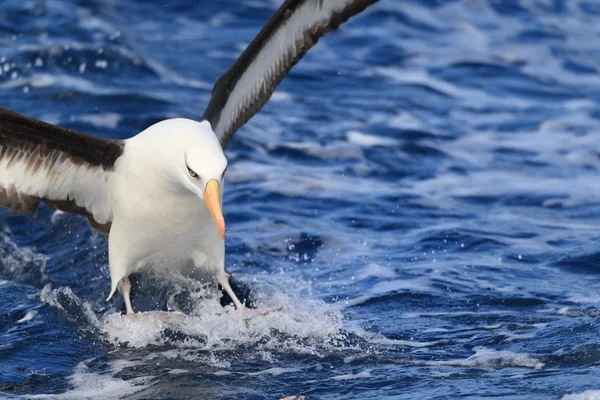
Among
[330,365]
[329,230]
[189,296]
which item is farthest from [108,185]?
[329,230]

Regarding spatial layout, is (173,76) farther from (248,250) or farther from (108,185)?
(108,185)

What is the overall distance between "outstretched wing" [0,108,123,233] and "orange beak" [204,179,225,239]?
1.35 metres

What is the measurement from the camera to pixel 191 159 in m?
5.61

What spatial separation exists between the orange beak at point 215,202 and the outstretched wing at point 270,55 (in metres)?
2.16

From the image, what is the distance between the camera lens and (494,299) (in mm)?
7066

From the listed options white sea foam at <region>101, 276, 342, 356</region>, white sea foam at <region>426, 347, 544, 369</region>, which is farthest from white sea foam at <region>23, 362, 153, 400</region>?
white sea foam at <region>426, 347, 544, 369</region>

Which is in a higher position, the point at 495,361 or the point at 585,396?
the point at 585,396

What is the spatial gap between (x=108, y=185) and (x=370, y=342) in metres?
2.09

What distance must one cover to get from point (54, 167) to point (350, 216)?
3.35 metres

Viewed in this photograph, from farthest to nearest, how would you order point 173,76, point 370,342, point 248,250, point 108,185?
point 173,76, point 248,250, point 108,185, point 370,342

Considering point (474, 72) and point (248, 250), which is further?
point (474, 72)

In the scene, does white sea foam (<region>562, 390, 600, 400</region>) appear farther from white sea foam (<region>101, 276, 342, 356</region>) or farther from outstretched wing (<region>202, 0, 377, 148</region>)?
outstretched wing (<region>202, 0, 377, 148</region>)

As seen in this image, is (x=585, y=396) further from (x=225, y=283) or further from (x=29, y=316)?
(x=29, y=316)

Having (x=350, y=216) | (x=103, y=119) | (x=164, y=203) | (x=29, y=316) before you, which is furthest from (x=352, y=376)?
(x=103, y=119)
